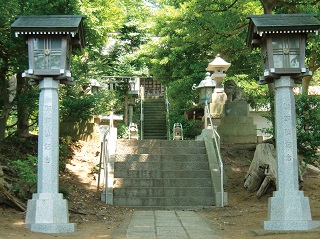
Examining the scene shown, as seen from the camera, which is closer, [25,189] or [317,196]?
[25,189]

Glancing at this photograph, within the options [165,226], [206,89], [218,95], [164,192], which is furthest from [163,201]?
[218,95]

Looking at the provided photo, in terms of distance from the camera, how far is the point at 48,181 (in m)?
9.13

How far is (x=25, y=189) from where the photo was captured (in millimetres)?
11336

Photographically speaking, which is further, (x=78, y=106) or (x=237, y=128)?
(x=237, y=128)

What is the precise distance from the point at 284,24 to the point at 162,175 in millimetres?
6181

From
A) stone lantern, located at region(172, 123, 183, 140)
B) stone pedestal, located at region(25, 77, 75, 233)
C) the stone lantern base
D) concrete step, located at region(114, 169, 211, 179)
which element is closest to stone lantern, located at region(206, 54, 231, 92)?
stone lantern, located at region(172, 123, 183, 140)

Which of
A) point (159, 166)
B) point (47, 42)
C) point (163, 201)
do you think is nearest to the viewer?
point (47, 42)

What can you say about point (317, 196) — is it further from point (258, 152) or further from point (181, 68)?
point (181, 68)

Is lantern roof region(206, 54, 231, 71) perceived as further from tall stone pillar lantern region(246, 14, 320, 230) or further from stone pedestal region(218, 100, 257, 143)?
tall stone pillar lantern region(246, 14, 320, 230)

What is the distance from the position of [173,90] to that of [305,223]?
12.8 metres

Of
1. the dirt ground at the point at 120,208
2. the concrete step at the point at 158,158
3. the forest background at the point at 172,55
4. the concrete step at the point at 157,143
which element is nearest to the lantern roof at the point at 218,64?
the forest background at the point at 172,55

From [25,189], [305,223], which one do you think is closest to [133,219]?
[25,189]

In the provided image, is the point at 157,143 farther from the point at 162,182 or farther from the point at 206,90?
the point at 206,90

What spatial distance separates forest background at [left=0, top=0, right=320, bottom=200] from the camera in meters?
12.9
